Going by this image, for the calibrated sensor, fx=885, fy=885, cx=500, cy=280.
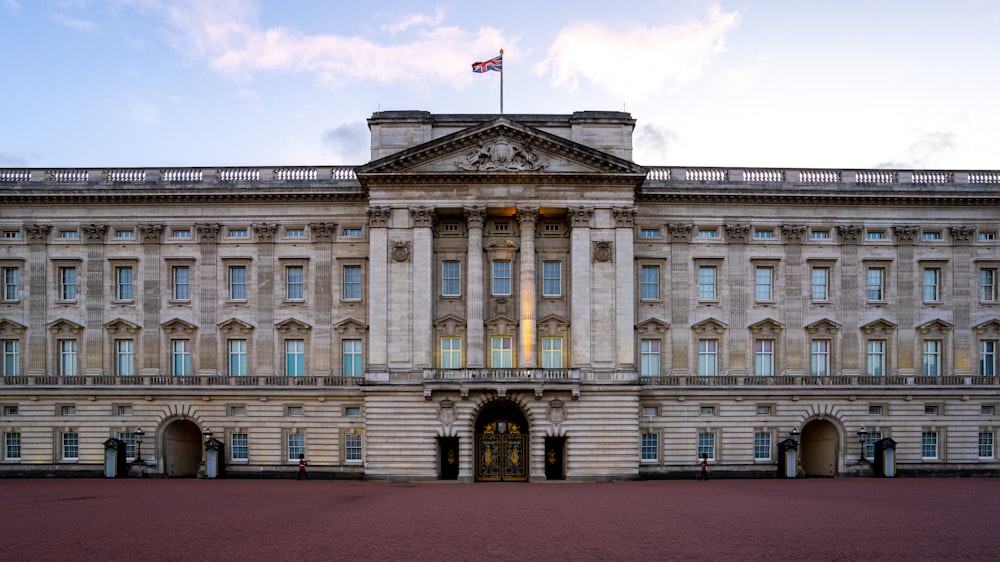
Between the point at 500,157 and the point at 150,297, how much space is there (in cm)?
2305

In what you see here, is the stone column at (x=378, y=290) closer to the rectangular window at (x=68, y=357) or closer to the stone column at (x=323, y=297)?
the stone column at (x=323, y=297)

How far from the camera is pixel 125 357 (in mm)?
54156

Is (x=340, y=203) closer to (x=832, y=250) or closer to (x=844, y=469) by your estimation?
(x=832, y=250)

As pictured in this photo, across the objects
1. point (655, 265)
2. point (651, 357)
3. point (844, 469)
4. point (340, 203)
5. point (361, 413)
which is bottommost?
point (844, 469)

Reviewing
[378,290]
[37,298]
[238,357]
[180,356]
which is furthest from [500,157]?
[37,298]

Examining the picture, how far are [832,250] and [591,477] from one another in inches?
820

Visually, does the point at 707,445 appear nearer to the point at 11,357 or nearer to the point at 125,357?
the point at 125,357

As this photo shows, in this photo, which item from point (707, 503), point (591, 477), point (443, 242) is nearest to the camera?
point (707, 503)

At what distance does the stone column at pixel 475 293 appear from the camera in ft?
164

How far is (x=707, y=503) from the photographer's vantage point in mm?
34062

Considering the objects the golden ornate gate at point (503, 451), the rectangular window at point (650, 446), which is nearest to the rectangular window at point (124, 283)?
the golden ornate gate at point (503, 451)

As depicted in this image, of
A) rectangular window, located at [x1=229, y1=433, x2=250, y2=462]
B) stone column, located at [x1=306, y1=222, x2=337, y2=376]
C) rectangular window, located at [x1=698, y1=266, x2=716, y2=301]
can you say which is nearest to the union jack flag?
stone column, located at [x1=306, y1=222, x2=337, y2=376]

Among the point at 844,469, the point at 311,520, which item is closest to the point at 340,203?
the point at 311,520

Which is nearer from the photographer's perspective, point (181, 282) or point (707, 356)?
point (707, 356)
